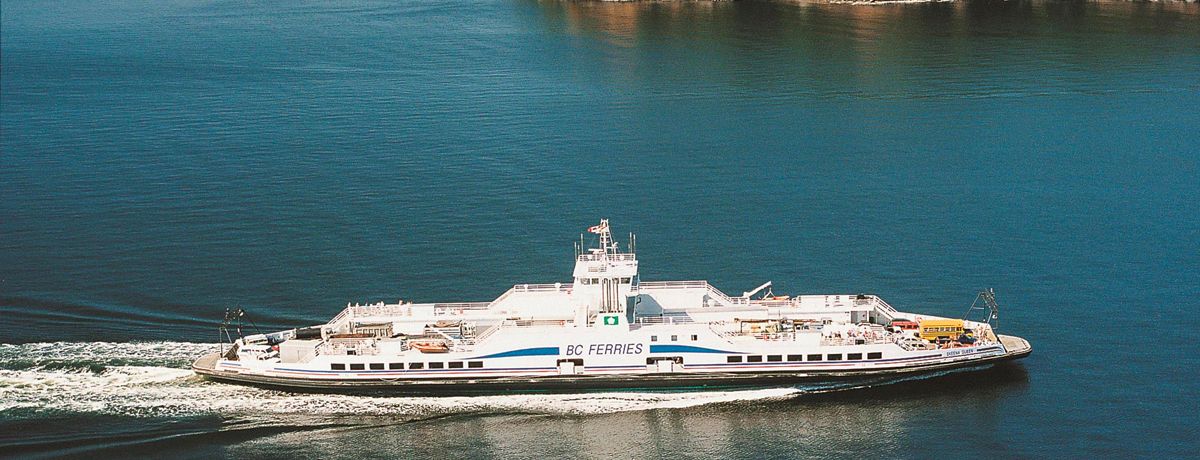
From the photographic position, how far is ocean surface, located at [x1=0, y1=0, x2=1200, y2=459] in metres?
80.6

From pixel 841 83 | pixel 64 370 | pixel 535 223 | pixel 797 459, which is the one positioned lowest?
pixel 797 459

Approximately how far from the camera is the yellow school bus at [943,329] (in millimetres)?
87625

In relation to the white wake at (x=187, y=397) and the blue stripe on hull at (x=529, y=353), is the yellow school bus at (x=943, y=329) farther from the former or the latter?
the blue stripe on hull at (x=529, y=353)

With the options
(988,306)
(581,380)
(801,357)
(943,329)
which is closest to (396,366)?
(581,380)

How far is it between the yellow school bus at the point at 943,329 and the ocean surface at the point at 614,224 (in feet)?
9.15

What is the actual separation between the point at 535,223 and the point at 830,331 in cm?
3942

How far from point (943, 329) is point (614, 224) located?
3981cm

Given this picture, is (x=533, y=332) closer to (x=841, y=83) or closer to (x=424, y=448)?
(x=424, y=448)

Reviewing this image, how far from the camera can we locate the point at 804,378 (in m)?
86.1

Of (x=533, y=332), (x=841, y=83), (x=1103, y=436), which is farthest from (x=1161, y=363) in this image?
(x=841, y=83)

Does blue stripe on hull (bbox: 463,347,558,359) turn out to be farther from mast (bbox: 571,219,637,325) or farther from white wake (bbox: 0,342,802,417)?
mast (bbox: 571,219,637,325)

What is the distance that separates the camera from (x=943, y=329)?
87.6 m

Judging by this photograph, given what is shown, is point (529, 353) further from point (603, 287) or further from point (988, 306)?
point (988, 306)

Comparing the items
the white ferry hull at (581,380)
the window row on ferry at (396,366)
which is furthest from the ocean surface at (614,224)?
the window row on ferry at (396,366)
